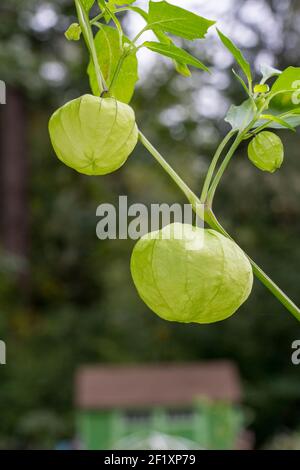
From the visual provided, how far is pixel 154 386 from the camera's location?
362cm

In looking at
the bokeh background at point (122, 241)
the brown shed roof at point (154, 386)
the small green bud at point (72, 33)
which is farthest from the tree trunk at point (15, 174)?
the small green bud at point (72, 33)

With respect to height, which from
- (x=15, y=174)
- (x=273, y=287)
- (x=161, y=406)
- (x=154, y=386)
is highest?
(x=15, y=174)

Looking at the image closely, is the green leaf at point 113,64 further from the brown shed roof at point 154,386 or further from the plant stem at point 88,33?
the brown shed roof at point 154,386

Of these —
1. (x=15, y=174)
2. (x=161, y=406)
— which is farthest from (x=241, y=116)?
(x=15, y=174)

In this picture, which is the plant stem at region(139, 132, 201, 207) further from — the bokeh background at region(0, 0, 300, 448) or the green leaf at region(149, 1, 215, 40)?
the bokeh background at region(0, 0, 300, 448)

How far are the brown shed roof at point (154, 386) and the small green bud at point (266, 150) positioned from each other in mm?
3232

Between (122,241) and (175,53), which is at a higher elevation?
(122,241)

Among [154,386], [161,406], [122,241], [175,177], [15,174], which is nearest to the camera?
[175,177]

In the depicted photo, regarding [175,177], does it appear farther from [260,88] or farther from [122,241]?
[122,241]

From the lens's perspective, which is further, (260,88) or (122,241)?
(122,241)

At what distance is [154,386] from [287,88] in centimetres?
341

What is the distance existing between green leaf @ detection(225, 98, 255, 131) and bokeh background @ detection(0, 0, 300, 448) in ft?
12.9
